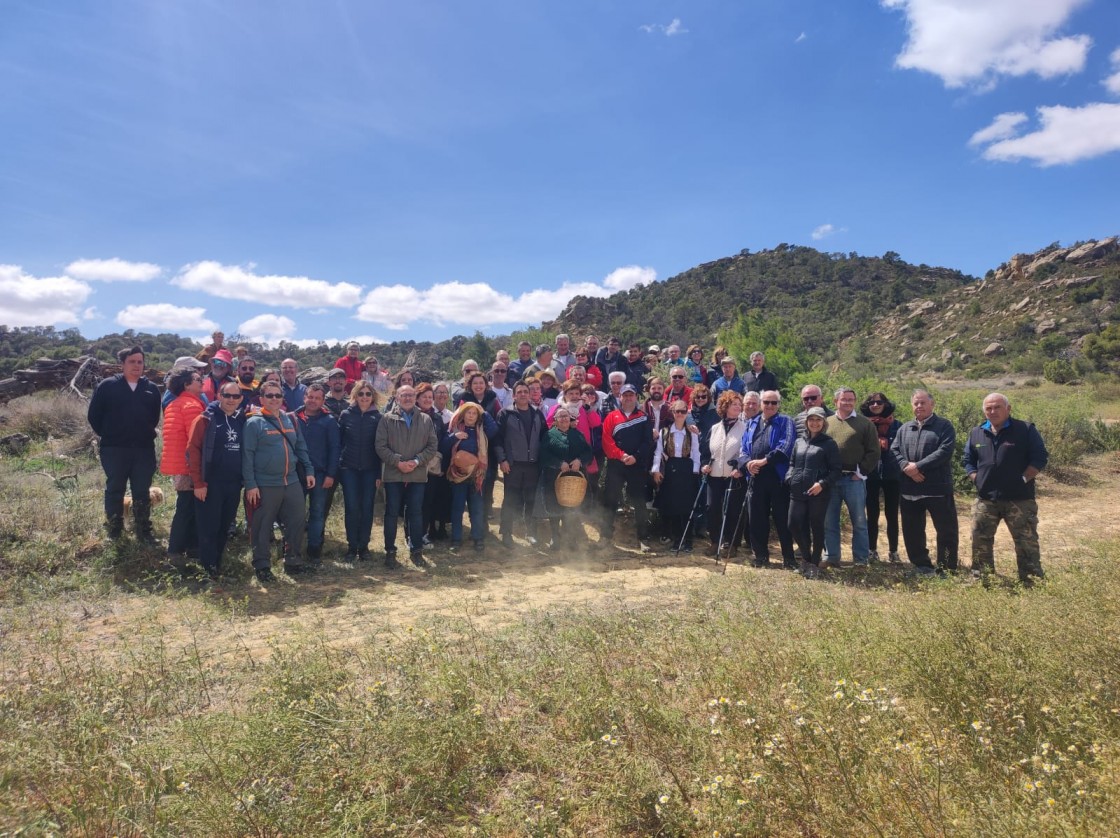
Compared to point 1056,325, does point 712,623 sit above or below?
below

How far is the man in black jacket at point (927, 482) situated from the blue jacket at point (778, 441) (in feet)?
3.48

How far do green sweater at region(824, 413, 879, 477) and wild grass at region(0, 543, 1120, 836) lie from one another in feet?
7.39

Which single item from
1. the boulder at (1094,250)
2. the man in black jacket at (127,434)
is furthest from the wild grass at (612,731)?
the boulder at (1094,250)

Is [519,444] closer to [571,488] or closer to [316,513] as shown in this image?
[571,488]

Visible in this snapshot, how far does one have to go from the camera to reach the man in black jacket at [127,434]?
6.07 m

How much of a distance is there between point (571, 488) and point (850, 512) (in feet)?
9.85

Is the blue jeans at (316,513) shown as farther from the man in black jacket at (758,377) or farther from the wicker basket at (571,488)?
the man in black jacket at (758,377)

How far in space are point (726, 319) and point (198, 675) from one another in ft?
153

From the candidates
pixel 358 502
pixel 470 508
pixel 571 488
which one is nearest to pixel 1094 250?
pixel 571 488

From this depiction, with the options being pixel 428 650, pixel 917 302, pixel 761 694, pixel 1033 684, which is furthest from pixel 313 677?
pixel 917 302

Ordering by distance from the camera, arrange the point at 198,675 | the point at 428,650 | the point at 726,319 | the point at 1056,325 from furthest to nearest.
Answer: the point at 726,319
the point at 1056,325
the point at 428,650
the point at 198,675

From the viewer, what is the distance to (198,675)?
3.69m

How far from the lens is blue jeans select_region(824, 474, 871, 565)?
20.7 feet

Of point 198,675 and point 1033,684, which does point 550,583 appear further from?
point 1033,684
